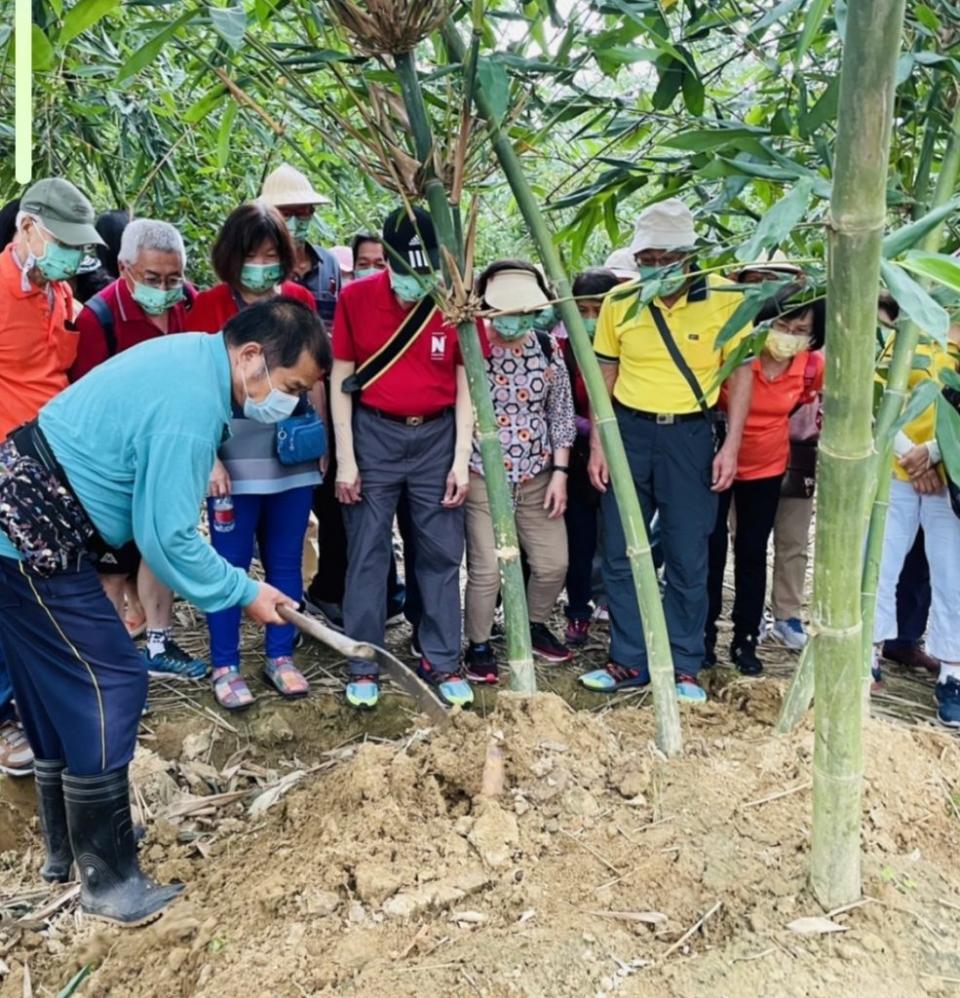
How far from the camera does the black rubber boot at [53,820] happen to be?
254 centimetres

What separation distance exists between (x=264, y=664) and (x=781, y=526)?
227 centimetres

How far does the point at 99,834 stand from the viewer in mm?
2381

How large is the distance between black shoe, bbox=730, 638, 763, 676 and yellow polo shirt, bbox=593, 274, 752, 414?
44.2 inches

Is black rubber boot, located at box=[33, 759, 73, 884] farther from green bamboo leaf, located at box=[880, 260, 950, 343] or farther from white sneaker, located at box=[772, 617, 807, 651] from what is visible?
white sneaker, located at box=[772, 617, 807, 651]

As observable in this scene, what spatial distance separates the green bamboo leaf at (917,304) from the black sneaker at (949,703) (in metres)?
2.60

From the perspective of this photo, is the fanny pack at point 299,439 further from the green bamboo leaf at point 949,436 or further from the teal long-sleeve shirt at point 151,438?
the green bamboo leaf at point 949,436

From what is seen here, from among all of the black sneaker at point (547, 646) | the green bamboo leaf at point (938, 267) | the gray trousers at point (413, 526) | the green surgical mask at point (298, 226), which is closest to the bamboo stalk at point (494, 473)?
the gray trousers at point (413, 526)

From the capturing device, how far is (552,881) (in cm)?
217

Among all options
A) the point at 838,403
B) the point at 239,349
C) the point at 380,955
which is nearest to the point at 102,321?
the point at 239,349

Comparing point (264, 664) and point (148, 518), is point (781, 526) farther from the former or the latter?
point (148, 518)

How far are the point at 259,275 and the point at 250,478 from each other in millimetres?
717

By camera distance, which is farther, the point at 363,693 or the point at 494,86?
the point at 363,693

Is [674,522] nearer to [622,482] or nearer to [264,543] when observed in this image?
[622,482]

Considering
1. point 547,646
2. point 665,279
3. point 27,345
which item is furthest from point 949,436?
point 27,345
